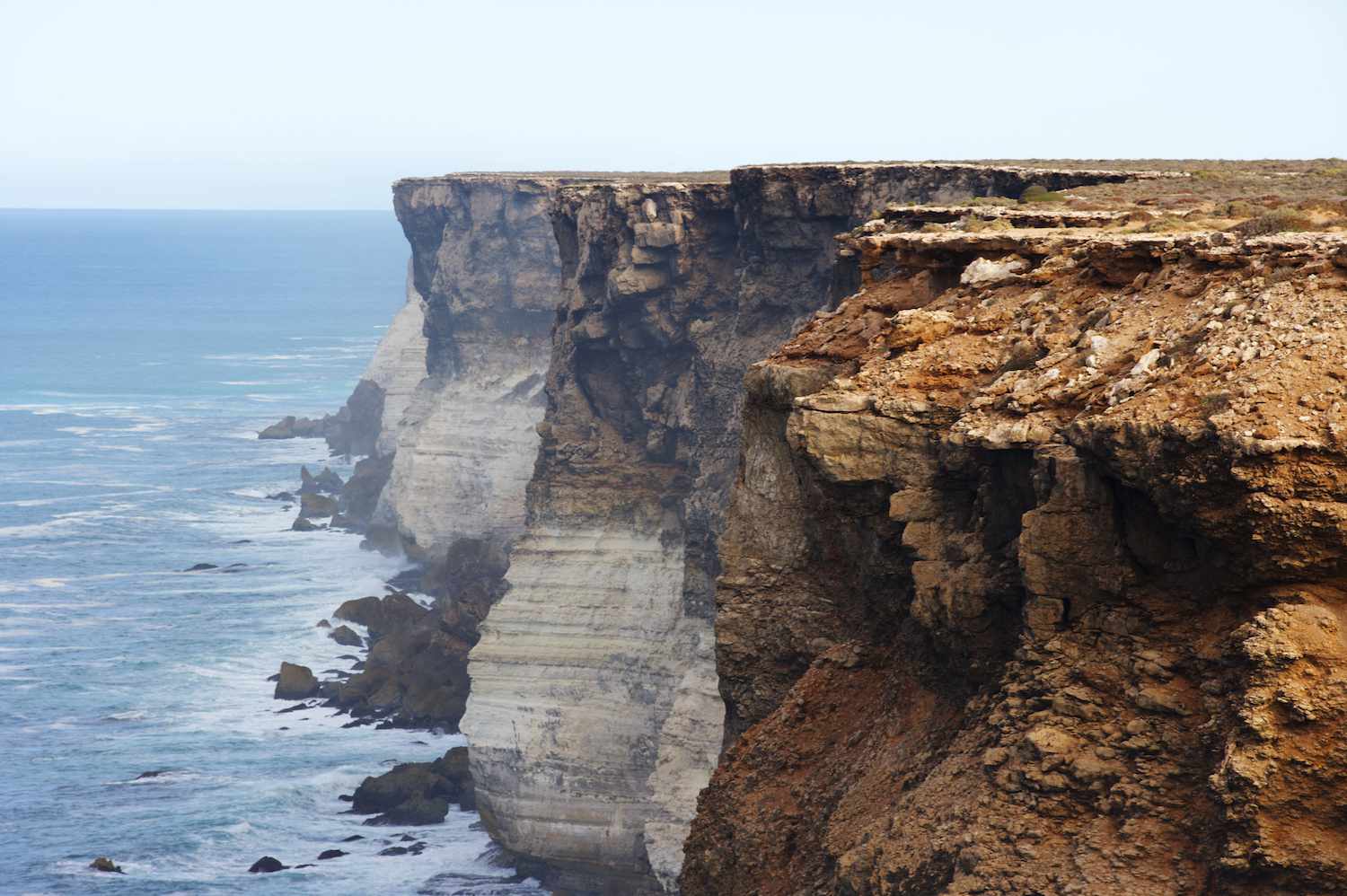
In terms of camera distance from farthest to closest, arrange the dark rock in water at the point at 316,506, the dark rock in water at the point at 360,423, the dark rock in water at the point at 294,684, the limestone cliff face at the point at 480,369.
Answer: the dark rock in water at the point at 360,423, the dark rock in water at the point at 316,506, the limestone cliff face at the point at 480,369, the dark rock in water at the point at 294,684

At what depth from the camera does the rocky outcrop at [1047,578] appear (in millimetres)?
11117

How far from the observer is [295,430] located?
417 ft

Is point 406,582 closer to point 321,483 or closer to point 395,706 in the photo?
point 395,706

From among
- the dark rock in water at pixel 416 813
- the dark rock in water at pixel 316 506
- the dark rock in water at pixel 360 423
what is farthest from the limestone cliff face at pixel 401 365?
the dark rock in water at pixel 416 813

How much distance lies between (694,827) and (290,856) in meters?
35.3

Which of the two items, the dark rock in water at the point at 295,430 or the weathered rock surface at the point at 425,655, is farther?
the dark rock in water at the point at 295,430

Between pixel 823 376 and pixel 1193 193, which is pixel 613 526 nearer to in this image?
pixel 1193 193

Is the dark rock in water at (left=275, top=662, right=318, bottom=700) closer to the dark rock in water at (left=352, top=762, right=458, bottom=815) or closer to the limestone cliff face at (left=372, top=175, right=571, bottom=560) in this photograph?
the dark rock in water at (left=352, top=762, right=458, bottom=815)

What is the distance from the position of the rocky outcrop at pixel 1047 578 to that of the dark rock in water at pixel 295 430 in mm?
111540

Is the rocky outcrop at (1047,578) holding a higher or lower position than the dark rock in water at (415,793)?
higher

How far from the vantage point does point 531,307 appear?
7894 cm

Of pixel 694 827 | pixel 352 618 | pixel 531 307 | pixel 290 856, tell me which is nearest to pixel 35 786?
pixel 290 856

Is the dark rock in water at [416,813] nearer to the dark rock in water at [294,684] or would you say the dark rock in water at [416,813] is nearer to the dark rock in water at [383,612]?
the dark rock in water at [294,684]

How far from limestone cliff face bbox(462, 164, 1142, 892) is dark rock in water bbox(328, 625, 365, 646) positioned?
21.2 m
